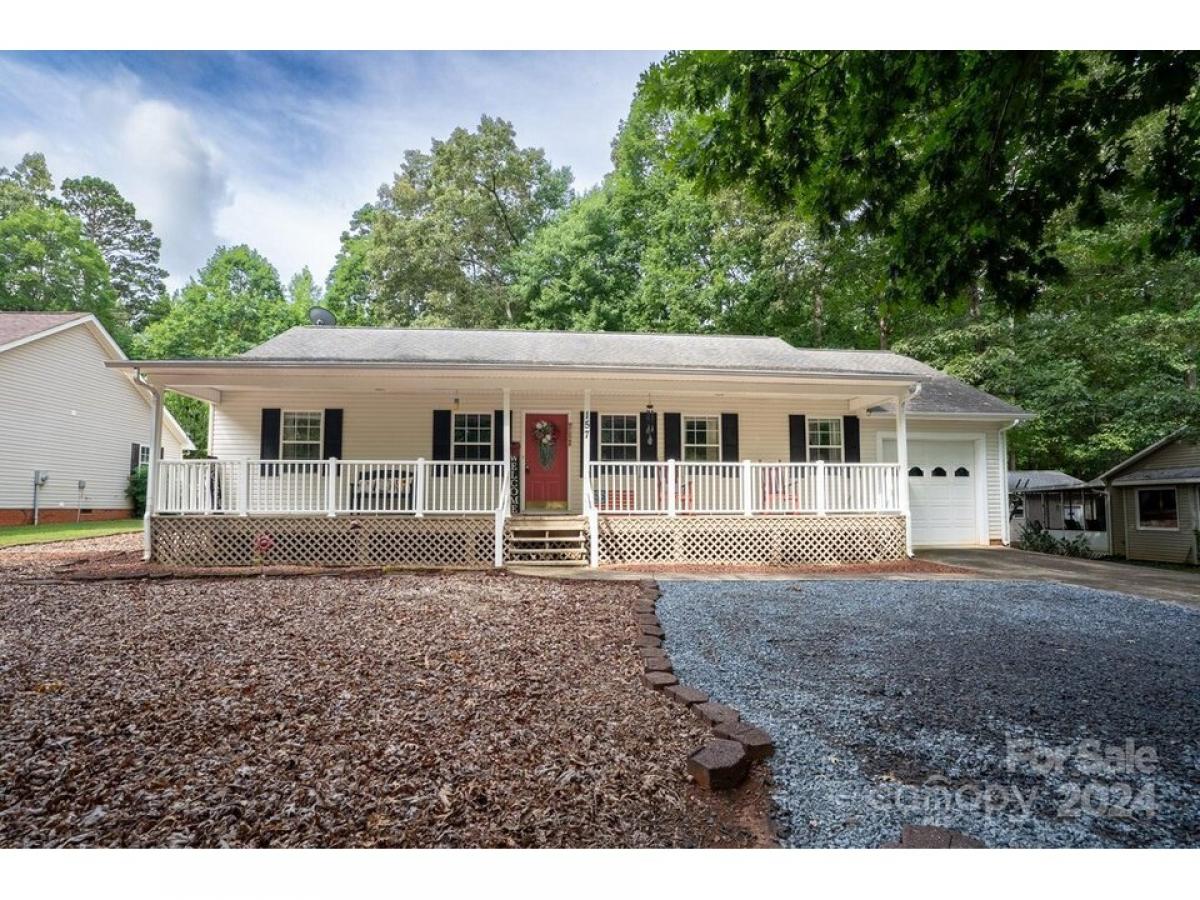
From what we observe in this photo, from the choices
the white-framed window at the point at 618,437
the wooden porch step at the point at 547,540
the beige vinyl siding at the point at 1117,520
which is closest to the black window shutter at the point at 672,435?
the white-framed window at the point at 618,437

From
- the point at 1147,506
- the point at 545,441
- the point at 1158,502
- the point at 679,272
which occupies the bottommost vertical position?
the point at 1147,506

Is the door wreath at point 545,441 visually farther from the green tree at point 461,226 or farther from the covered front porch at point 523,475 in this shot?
the green tree at point 461,226

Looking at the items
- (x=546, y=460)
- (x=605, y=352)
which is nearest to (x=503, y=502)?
(x=546, y=460)

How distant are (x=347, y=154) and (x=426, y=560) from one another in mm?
5346

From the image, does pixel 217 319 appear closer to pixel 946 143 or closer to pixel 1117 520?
pixel 946 143

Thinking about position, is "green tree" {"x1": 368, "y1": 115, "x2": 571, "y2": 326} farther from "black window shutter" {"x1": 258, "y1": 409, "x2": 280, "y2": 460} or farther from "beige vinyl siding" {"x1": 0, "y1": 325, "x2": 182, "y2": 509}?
"black window shutter" {"x1": 258, "y1": 409, "x2": 280, "y2": 460}

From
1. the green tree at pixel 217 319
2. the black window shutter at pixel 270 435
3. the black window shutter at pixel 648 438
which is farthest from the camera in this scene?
the green tree at pixel 217 319

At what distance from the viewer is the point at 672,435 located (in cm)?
1017

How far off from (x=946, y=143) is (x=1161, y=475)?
15.1 metres

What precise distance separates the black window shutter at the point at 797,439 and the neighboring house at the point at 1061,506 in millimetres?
10123

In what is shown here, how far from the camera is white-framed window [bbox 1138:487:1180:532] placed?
1396 cm

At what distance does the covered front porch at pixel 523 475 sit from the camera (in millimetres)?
8047

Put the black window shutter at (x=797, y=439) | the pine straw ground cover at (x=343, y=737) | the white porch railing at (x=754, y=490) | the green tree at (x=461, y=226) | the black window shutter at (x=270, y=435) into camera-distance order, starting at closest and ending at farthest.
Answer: the pine straw ground cover at (x=343, y=737), the white porch railing at (x=754, y=490), the black window shutter at (x=270, y=435), the black window shutter at (x=797, y=439), the green tree at (x=461, y=226)

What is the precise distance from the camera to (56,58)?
291 cm
